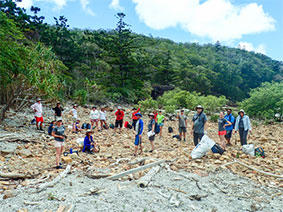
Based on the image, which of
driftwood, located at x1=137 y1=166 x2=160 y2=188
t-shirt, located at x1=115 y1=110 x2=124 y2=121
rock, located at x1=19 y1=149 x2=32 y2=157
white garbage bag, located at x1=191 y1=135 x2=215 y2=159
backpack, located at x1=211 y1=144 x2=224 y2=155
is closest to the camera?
driftwood, located at x1=137 y1=166 x2=160 y2=188

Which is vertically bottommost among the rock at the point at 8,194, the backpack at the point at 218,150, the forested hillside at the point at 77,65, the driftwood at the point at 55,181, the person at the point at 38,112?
the rock at the point at 8,194

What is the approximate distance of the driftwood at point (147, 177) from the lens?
4469 mm

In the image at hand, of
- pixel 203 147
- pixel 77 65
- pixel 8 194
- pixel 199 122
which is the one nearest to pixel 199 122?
pixel 199 122

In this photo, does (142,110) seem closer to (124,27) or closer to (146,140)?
(146,140)

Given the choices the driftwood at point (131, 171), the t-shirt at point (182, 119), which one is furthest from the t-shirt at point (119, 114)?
the driftwood at point (131, 171)

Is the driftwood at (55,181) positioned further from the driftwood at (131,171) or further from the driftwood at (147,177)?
the driftwood at (147,177)

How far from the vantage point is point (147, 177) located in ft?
15.8

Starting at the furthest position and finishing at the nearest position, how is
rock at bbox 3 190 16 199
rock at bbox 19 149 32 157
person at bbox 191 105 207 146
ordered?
person at bbox 191 105 207 146 < rock at bbox 19 149 32 157 < rock at bbox 3 190 16 199

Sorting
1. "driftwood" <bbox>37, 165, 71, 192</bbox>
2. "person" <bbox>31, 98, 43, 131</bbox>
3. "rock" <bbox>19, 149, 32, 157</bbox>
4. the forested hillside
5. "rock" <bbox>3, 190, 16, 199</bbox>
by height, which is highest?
the forested hillside

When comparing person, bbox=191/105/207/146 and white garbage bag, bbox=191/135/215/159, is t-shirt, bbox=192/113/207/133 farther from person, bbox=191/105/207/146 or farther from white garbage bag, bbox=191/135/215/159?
white garbage bag, bbox=191/135/215/159

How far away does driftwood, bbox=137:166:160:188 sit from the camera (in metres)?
4.47

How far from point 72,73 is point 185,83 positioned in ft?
78.2

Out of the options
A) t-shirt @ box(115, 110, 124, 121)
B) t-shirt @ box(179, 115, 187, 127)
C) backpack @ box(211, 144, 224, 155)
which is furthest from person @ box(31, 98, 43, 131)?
backpack @ box(211, 144, 224, 155)

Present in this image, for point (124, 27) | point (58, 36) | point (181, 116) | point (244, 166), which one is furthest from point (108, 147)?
point (124, 27)
